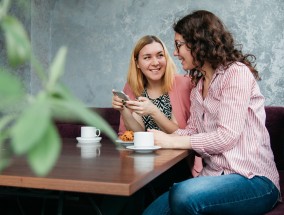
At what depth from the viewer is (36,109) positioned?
168mm

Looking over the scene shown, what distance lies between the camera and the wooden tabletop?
93cm

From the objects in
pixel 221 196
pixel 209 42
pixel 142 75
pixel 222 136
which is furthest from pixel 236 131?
pixel 142 75

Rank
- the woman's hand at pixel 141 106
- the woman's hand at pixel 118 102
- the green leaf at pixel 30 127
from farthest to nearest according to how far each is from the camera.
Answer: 1. the woman's hand at pixel 118 102
2. the woman's hand at pixel 141 106
3. the green leaf at pixel 30 127

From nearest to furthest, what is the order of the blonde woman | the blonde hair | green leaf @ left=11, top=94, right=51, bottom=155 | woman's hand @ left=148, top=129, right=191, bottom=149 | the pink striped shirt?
green leaf @ left=11, top=94, right=51, bottom=155 → the pink striped shirt → woman's hand @ left=148, top=129, right=191, bottom=149 → the blonde woman → the blonde hair

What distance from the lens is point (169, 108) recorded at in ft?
6.79

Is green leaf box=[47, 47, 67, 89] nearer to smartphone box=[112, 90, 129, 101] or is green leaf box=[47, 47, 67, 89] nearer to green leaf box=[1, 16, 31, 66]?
green leaf box=[1, 16, 31, 66]

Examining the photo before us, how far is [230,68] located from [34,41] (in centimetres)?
210

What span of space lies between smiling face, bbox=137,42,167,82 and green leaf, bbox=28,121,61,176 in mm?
1920

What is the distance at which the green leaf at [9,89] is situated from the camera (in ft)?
0.56

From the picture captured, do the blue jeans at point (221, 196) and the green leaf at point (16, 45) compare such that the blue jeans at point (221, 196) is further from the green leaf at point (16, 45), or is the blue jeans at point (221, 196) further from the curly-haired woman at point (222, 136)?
the green leaf at point (16, 45)

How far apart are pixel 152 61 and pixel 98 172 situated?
1.12m

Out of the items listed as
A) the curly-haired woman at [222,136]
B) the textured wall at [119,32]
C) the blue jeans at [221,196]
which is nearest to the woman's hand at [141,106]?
the curly-haired woman at [222,136]

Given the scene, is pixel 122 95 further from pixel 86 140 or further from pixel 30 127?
pixel 30 127

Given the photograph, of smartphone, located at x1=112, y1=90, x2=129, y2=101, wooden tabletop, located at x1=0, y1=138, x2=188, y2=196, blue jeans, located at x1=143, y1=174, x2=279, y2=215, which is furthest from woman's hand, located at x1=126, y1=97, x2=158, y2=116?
blue jeans, located at x1=143, y1=174, x2=279, y2=215
